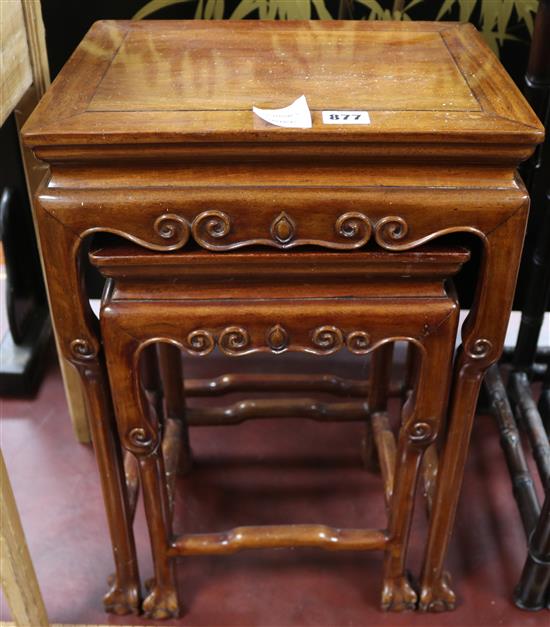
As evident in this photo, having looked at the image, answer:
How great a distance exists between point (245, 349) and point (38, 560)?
573 millimetres

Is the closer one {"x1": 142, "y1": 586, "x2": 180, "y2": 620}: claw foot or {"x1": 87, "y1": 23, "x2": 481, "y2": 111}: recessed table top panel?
{"x1": 87, "y1": 23, "x2": 481, "y2": 111}: recessed table top panel

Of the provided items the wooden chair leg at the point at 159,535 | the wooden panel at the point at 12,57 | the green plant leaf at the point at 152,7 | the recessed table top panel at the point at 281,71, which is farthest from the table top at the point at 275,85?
the wooden chair leg at the point at 159,535

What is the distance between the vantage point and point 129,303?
0.81m

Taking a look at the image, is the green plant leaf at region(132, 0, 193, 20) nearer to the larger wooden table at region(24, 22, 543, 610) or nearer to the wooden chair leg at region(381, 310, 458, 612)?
the larger wooden table at region(24, 22, 543, 610)

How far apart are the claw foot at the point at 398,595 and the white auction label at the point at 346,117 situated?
0.65 meters

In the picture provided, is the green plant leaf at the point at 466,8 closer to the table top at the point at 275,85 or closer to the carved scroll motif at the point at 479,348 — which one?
the table top at the point at 275,85

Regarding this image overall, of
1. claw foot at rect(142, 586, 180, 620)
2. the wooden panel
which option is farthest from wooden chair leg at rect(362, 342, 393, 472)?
the wooden panel

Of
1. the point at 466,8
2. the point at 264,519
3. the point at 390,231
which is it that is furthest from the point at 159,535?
the point at 466,8

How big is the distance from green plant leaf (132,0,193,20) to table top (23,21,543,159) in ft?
0.71

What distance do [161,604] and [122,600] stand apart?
0.06 meters

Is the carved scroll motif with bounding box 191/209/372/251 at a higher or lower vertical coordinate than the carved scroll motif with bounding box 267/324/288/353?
higher

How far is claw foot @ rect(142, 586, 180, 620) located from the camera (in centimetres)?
108

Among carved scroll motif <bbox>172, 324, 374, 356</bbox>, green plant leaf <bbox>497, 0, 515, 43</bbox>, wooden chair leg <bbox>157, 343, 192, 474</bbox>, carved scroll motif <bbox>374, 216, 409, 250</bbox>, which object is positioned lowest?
wooden chair leg <bbox>157, 343, 192, 474</bbox>

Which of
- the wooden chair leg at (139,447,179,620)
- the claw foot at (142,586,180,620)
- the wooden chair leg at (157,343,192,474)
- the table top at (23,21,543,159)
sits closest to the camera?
the table top at (23,21,543,159)
